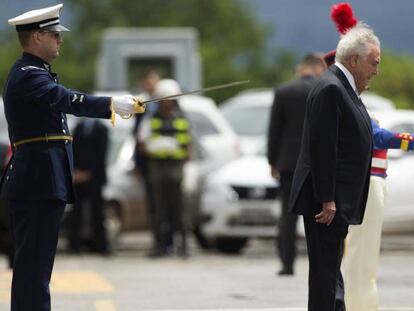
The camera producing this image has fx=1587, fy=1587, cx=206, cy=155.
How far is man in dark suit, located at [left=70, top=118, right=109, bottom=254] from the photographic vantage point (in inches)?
736

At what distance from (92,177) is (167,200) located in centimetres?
101

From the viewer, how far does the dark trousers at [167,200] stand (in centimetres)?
1820

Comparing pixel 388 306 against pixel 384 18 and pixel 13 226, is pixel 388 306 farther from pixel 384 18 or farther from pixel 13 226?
pixel 384 18

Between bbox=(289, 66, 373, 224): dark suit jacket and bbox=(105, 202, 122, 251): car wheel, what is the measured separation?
10282 mm

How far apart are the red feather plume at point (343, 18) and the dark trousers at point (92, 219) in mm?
9178

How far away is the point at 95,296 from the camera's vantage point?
Answer: 12469mm

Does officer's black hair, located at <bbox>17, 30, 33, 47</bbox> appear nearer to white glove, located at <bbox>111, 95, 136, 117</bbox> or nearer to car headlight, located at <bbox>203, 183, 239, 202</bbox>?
white glove, located at <bbox>111, 95, 136, 117</bbox>

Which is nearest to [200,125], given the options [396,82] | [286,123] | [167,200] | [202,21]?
[167,200]

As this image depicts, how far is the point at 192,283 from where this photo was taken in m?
13.7

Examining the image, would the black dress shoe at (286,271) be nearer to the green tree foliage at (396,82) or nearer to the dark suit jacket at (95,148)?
the dark suit jacket at (95,148)

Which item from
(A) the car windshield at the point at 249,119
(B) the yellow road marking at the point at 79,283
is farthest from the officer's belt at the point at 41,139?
(A) the car windshield at the point at 249,119

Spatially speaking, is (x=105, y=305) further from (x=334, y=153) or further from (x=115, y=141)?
(x=115, y=141)

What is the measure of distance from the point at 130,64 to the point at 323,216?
2577 centimetres

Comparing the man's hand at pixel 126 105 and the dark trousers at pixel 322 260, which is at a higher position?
the man's hand at pixel 126 105
